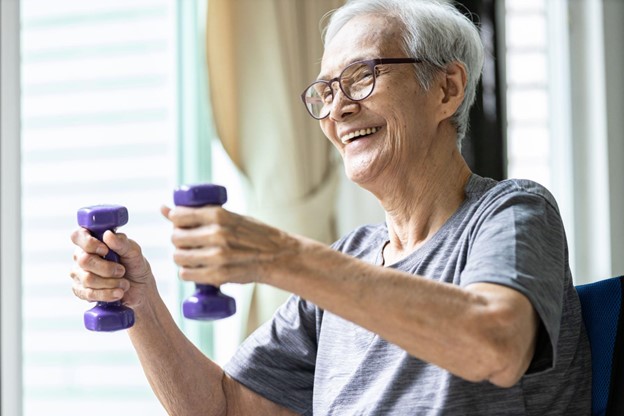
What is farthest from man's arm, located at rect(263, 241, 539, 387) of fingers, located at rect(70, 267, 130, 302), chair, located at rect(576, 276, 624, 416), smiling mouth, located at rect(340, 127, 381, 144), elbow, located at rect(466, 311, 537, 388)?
smiling mouth, located at rect(340, 127, 381, 144)

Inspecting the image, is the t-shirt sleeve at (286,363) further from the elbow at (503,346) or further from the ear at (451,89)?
the elbow at (503,346)

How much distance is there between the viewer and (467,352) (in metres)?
1.08

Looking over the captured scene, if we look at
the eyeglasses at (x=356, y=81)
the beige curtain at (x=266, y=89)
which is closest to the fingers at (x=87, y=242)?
the eyeglasses at (x=356, y=81)

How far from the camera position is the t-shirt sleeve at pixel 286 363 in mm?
1686

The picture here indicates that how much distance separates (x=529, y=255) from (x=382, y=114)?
47 cm

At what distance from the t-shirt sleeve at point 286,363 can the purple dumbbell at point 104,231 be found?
39 cm

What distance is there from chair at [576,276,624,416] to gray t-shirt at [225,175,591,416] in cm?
2

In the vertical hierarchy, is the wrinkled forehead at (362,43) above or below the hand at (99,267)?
above

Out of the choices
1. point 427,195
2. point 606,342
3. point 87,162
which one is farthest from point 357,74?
point 87,162

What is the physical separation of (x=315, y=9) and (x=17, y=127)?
100cm

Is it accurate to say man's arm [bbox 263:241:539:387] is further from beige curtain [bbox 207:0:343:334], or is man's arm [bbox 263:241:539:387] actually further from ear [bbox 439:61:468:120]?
beige curtain [bbox 207:0:343:334]

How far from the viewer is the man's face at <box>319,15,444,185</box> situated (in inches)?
60.5

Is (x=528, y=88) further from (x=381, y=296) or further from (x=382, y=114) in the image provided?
(x=381, y=296)

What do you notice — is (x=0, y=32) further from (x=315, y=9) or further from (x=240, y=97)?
(x=315, y=9)
